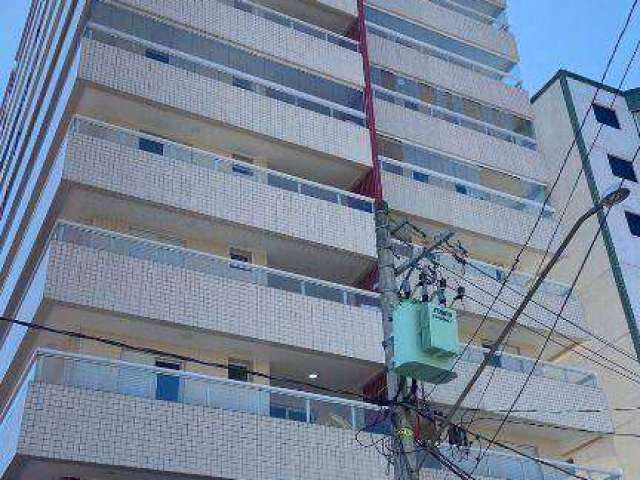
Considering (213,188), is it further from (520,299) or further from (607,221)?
(607,221)

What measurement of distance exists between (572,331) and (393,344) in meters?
14.8

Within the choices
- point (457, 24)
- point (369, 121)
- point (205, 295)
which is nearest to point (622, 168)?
point (457, 24)

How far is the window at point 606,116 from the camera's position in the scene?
31.7 metres

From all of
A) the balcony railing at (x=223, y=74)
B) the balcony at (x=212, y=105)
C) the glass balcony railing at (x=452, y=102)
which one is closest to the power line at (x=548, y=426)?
the balcony at (x=212, y=105)

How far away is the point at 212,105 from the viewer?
2348cm

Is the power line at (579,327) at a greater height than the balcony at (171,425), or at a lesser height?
greater

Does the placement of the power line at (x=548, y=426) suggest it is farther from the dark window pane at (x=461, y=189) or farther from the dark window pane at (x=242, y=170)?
the dark window pane at (x=242, y=170)

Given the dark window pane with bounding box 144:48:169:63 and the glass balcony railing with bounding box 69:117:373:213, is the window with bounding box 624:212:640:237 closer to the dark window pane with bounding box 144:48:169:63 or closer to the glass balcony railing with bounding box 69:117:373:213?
the glass balcony railing with bounding box 69:117:373:213

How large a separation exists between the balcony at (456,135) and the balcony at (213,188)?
517 cm

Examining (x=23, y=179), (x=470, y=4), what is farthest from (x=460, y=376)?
(x=470, y=4)

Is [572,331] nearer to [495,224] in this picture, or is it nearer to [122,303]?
[495,224]

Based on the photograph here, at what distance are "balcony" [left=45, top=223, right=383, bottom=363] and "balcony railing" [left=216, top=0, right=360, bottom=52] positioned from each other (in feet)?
31.5

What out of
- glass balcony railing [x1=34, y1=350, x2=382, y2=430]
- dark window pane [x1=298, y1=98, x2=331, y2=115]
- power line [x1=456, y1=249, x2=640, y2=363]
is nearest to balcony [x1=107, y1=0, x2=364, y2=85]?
dark window pane [x1=298, y1=98, x2=331, y2=115]

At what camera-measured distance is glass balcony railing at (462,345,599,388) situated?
77.7ft
